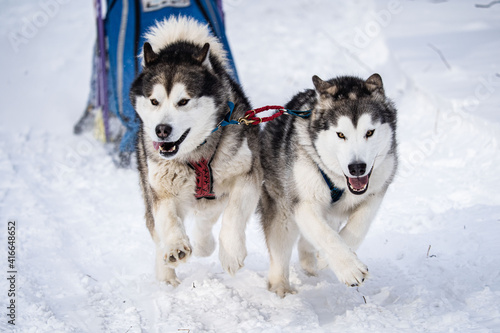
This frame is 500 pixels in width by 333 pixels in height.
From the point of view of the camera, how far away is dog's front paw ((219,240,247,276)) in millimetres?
2949

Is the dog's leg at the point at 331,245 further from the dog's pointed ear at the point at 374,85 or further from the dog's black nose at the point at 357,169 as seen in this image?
the dog's pointed ear at the point at 374,85

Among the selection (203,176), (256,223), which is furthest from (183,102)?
(256,223)

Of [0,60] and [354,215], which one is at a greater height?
[354,215]

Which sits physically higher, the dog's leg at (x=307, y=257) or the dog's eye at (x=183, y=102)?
the dog's eye at (x=183, y=102)

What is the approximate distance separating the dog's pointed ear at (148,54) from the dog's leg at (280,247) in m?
1.27

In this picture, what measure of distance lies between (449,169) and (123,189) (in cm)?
306

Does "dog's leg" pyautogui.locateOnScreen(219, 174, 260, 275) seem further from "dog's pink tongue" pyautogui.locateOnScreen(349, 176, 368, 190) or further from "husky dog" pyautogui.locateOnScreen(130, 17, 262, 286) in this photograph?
"dog's pink tongue" pyautogui.locateOnScreen(349, 176, 368, 190)

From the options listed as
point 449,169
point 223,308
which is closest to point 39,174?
point 223,308

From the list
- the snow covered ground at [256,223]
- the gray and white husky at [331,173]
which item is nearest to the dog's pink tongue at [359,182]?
the gray and white husky at [331,173]

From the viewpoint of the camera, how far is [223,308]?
3039mm

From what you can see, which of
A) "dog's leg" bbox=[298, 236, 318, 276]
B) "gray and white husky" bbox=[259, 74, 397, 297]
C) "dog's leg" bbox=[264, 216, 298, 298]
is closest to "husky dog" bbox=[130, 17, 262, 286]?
"gray and white husky" bbox=[259, 74, 397, 297]

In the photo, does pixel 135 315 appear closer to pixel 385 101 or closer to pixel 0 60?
pixel 385 101

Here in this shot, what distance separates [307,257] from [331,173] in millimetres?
893

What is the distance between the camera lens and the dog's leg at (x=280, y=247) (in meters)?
3.44
